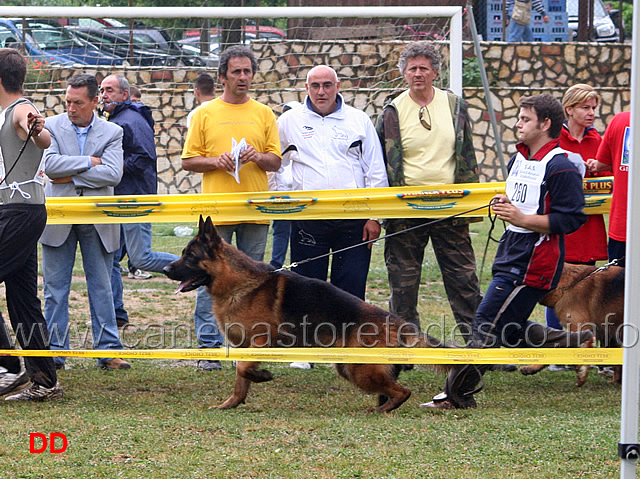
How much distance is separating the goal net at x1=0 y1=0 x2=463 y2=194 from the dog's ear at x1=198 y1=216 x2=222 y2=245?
24.6 ft

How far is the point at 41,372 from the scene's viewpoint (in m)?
5.36

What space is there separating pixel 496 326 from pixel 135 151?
13.1 ft

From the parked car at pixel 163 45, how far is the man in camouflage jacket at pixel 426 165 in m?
9.86

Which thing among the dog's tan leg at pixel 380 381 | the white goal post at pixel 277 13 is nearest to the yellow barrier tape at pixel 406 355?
the dog's tan leg at pixel 380 381

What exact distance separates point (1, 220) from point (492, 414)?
3.16 metres

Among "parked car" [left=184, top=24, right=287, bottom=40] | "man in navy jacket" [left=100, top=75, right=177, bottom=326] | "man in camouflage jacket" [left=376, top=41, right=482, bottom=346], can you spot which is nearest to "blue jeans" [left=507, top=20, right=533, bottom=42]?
"parked car" [left=184, top=24, right=287, bottom=40]

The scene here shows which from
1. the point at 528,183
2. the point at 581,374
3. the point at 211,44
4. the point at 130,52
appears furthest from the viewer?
the point at 130,52

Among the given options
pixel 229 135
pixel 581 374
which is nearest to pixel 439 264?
pixel 581 374

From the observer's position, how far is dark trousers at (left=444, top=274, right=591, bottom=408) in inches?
200

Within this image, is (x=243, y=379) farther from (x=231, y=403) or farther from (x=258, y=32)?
(x=258, y=32)

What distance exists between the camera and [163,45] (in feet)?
51.9

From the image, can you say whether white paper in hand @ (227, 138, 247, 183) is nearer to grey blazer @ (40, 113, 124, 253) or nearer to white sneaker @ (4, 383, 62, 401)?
grey blazer @ (40, 113, 124, 253)

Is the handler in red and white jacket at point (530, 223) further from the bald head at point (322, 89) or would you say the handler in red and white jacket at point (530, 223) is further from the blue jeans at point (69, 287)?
the blue jeans at point (69, 287)

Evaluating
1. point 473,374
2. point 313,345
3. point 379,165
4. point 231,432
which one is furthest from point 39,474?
point 379,165
